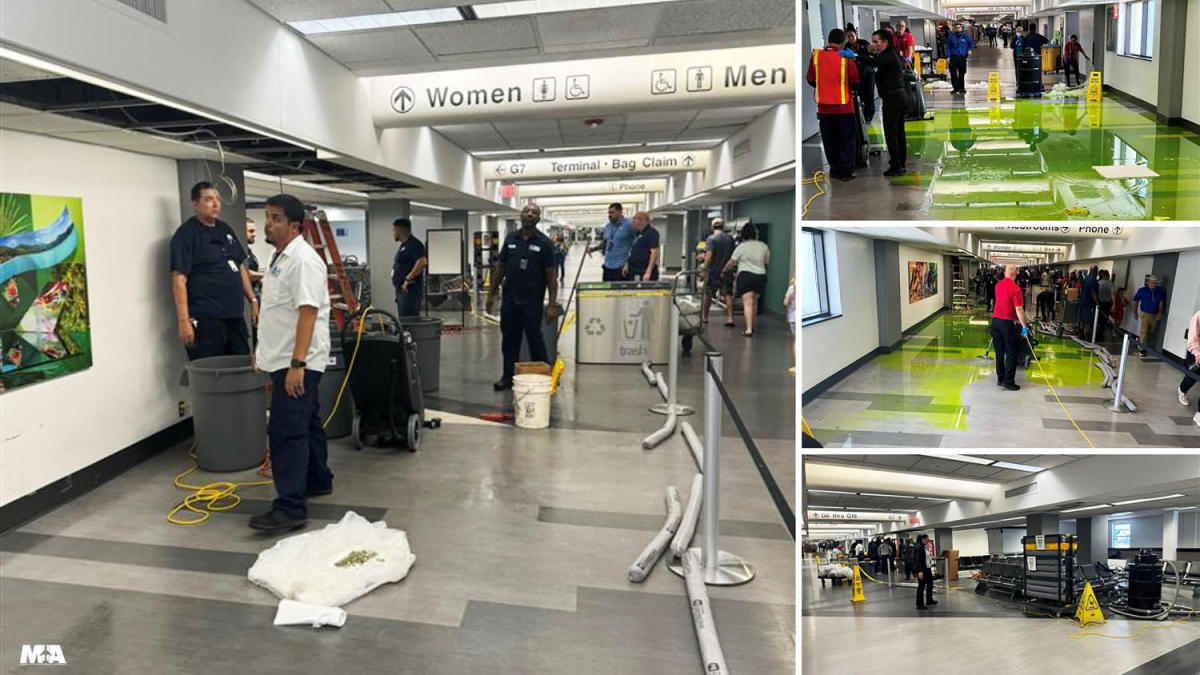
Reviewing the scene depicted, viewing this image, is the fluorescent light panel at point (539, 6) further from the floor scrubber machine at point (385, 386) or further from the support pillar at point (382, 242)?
the support pillar at point (382, 242)

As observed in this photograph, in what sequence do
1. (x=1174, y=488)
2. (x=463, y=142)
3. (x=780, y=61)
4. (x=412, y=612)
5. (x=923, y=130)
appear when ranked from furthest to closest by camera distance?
(x=463, y=142), (x=780, y=61), (x=412, y=612), (x=1174, y=488), (x=923, y=130)

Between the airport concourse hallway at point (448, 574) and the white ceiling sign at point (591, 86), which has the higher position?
the white ceiling sign at point (591, 86)

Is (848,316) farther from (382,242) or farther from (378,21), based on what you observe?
(382,242)

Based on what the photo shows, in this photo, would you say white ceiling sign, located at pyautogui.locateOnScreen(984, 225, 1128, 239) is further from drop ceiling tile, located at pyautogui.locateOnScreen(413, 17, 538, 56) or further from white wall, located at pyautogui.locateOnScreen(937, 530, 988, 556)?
drop ceiling tile, located at pyautogui.locateOnScreen(413, 17, 538, 56)

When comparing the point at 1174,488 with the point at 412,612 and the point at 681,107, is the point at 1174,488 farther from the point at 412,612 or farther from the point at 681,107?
the point at 681,107

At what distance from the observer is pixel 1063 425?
0.91 metres

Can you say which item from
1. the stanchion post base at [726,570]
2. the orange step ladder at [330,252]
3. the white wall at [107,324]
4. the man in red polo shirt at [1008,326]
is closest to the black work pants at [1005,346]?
the man in red polo shirt at [1008,326]

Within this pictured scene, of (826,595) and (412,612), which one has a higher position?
(826,595)

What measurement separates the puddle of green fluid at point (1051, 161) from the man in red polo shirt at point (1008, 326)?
0.28ft

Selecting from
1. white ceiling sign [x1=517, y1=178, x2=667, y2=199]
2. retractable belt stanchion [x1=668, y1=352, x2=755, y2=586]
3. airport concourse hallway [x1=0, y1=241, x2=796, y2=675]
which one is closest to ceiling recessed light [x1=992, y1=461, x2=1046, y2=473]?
airport concourse hallway [x1=0, y1=241, x2=796, y2=675]

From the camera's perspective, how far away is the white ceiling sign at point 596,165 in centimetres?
1093

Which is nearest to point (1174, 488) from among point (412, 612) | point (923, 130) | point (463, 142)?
point (923, 130)

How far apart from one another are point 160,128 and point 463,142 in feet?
18.3

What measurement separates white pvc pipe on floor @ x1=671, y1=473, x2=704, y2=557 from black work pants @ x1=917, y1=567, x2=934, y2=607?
220 centimetres
